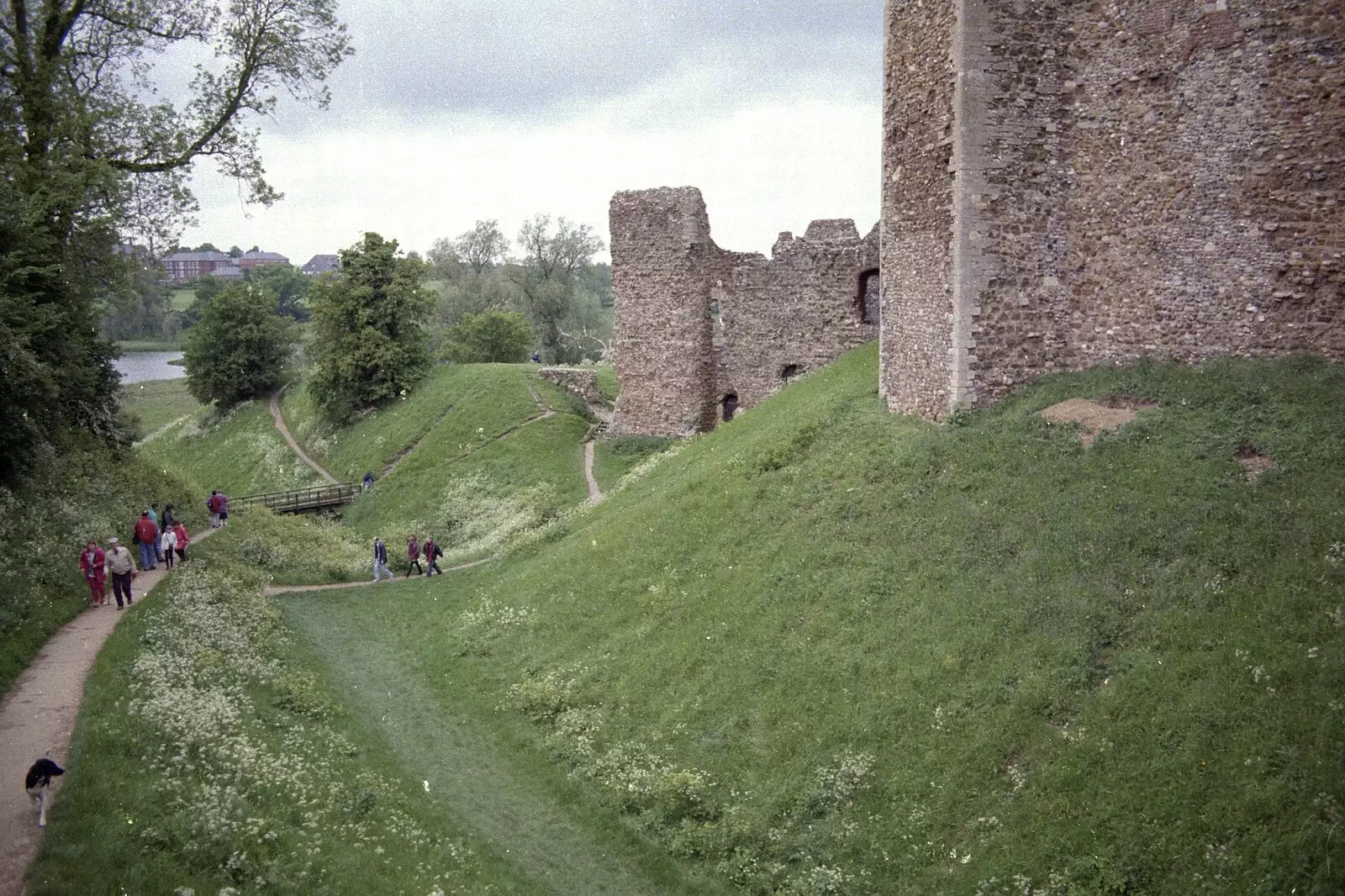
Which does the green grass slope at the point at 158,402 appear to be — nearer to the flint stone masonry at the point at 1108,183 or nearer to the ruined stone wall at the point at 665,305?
the ruined stone wall at the point at 665,305

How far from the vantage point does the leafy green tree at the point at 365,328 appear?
130 ft

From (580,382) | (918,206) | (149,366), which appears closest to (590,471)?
(580,382)

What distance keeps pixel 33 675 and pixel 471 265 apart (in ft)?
208

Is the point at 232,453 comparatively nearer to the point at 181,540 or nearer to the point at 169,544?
the point at 181,540

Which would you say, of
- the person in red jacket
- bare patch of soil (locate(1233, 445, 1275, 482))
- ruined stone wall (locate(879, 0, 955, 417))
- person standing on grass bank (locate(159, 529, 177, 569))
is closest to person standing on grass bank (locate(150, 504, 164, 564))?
person standing on grass bank (locate(159, 529, 177, 569))

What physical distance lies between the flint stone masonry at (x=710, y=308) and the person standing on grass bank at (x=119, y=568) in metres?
16.3

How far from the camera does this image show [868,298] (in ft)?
88.1

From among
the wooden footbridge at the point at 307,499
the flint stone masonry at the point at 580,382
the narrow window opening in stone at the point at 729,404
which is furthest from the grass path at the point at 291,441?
the narrow window opening in stone at the point at 729,404

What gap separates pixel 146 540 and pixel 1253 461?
62.7 feet

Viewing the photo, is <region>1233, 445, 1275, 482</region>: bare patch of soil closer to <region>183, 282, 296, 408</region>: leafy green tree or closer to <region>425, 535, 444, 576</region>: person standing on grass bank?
<region>425, 535, 444, 576</region>: person standing on grass bank

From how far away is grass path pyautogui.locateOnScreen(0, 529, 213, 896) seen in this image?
28.6 ft

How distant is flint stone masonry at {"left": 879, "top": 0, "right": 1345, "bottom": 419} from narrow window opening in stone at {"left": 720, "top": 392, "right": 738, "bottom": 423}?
1250 cm

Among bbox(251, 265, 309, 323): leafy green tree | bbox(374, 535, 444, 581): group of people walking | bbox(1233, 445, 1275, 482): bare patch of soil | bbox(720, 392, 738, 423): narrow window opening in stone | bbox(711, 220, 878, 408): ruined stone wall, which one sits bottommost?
bbox(374, 535, 444, 581): group of people walking

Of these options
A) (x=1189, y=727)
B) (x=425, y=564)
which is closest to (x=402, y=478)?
(x=425, y=564)
